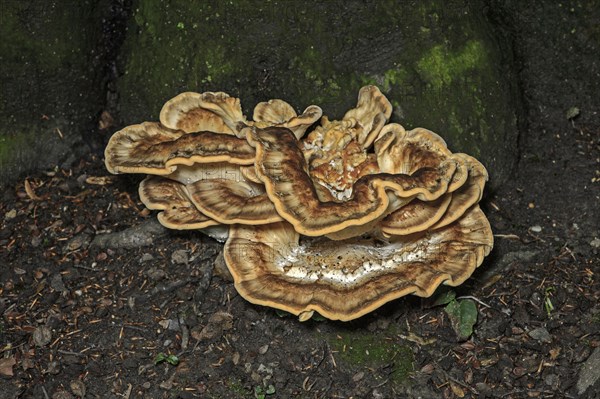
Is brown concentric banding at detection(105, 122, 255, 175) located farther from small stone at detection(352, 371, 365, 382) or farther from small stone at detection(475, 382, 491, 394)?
small stone at detection(475, 382, 491, 394)

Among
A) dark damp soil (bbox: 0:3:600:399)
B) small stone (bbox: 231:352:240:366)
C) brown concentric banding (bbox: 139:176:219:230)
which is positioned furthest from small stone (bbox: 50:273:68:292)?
small stone (bbox: 231:352:240:366)

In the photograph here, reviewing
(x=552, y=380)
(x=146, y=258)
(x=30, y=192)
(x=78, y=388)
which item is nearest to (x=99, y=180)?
(x=30, y=192)

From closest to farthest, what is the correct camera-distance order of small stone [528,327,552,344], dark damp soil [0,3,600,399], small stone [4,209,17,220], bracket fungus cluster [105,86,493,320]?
bracket fungus cluster [105,86,493,320], dark damp soil [0,3,600,399], small stone [528,327,552,344], small stone [4,209,17,220]

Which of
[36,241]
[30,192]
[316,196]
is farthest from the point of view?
[30,192]

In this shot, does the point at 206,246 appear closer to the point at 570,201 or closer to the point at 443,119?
the point at 443,119

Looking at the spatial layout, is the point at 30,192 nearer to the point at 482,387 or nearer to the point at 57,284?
the point at 57,284
